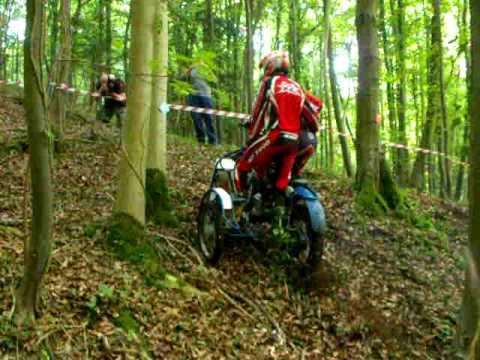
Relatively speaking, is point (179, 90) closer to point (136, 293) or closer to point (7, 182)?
point (136, 293)

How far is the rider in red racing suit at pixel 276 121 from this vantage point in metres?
5.23

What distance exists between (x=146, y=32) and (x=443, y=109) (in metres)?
10.2

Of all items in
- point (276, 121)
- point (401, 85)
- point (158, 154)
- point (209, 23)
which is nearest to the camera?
point (276, 121)

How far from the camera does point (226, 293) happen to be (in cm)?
517

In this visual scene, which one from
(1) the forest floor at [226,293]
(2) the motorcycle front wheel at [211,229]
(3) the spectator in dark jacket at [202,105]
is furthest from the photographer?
(3) the spectator in dark jacket at [202,105]

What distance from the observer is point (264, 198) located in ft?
18.7

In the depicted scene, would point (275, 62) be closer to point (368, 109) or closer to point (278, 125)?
point (278, 125)

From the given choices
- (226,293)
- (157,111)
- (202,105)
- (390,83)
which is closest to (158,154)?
(157,111)

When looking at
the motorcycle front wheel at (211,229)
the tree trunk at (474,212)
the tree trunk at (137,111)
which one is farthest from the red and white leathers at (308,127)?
the tree trunk at (474,212)

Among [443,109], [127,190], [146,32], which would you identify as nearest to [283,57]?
[146,32]

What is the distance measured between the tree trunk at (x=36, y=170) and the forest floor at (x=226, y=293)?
0.39 ft

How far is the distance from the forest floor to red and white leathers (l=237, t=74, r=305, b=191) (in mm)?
1129

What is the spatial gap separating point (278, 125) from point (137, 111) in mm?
1431

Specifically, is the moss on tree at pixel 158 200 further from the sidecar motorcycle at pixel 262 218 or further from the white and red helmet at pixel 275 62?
the white and red helmet at pixel 275 62
